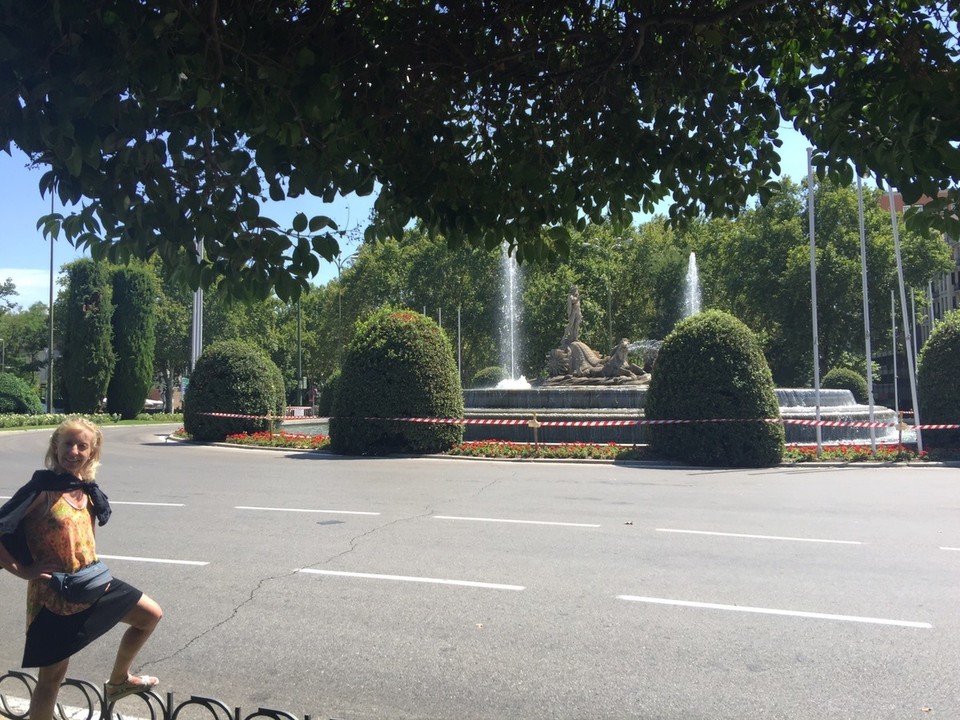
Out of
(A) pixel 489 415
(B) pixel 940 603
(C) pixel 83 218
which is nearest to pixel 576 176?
(C) pixel 83 218

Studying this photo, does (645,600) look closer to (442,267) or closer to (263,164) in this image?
(263,164)

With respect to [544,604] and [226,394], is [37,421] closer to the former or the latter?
[226,394]

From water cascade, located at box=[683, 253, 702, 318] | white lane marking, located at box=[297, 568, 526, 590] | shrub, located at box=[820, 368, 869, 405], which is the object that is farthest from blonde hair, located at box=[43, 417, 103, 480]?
water cascade, located at box=[683, 253, 702, 318]

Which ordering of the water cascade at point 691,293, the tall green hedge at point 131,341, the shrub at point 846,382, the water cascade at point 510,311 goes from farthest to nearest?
the water cascade at point 691,293 < the water cascade at point 510,311 < the tall green hedge at point 131,341 < the shrub at point 846,382

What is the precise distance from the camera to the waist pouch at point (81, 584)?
346 centimetres

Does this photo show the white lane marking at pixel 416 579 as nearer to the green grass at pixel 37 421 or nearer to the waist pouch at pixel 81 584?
the waist pouch at pixel 81 584

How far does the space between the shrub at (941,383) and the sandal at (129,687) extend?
20965mm

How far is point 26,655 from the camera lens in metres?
3.47

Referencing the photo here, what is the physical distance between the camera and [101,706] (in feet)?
13.2

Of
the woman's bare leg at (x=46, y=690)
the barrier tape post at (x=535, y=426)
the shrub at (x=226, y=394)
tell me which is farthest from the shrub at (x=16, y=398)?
the woman's bare leg at (x=46, y=690)

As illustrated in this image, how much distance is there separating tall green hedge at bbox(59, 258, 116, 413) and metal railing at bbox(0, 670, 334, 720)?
48.2 metres

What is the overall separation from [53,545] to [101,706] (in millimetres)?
986

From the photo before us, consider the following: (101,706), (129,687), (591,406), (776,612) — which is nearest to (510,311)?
(591,406)

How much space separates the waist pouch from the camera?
3.46m
